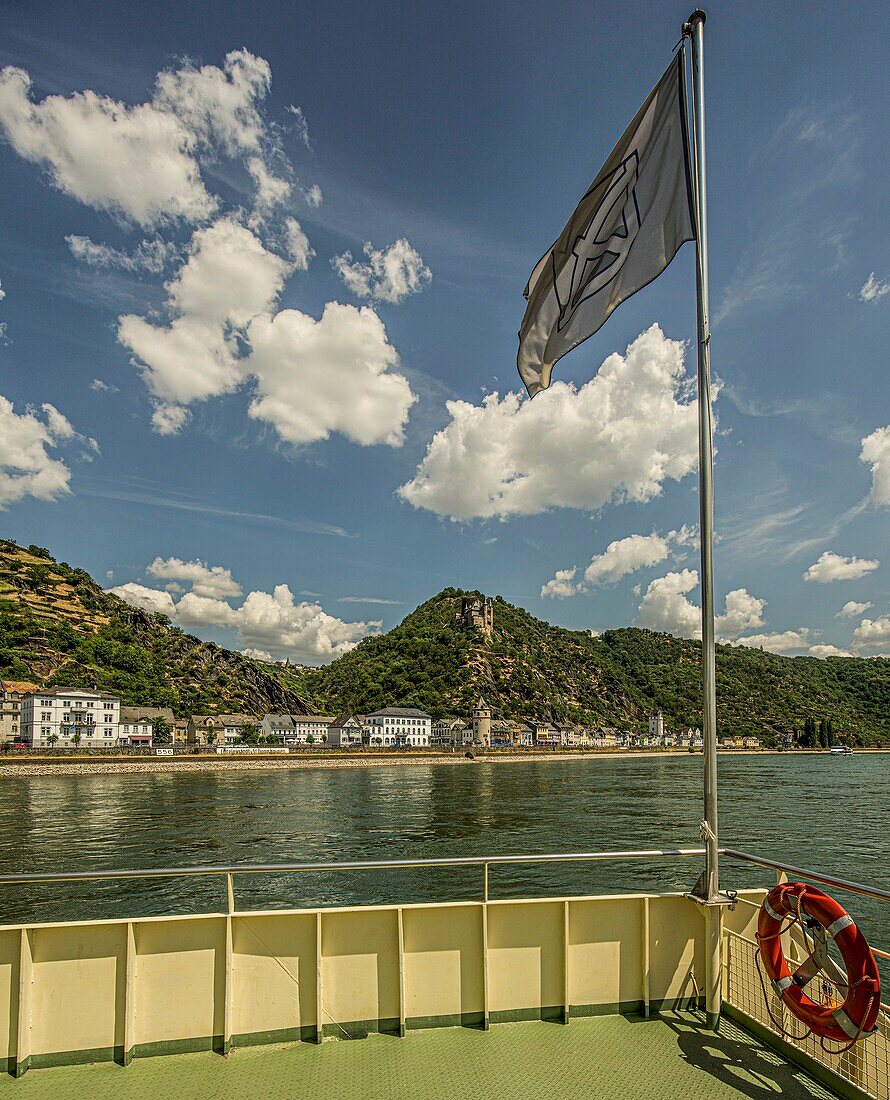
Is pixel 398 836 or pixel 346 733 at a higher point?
pixel 398 836

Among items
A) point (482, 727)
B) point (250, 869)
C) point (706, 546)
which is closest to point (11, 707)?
point (482, 727)

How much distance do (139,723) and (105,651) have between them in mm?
21614

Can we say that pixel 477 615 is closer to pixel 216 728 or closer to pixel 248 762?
pixel 216 728

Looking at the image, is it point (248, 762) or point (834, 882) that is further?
point (248, 762)

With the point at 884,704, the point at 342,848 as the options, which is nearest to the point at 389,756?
the point at 342,848

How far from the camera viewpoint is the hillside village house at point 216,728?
103m

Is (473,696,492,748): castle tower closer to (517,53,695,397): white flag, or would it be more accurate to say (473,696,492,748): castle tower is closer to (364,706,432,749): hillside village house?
(364,706,432,749): hillside village house

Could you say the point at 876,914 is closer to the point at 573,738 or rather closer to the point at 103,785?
the point at 103,785

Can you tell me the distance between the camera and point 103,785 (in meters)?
51.2

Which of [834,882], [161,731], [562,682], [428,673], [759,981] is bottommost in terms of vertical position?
[161,731]

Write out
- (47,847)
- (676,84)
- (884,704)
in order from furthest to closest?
(884,704) < (47,847) < (676,84)

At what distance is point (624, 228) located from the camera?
5141 millimetres

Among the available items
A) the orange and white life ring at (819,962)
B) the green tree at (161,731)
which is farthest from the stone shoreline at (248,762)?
the orange and white life ring at (819,962)

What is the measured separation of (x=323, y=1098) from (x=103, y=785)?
56.3 meters
